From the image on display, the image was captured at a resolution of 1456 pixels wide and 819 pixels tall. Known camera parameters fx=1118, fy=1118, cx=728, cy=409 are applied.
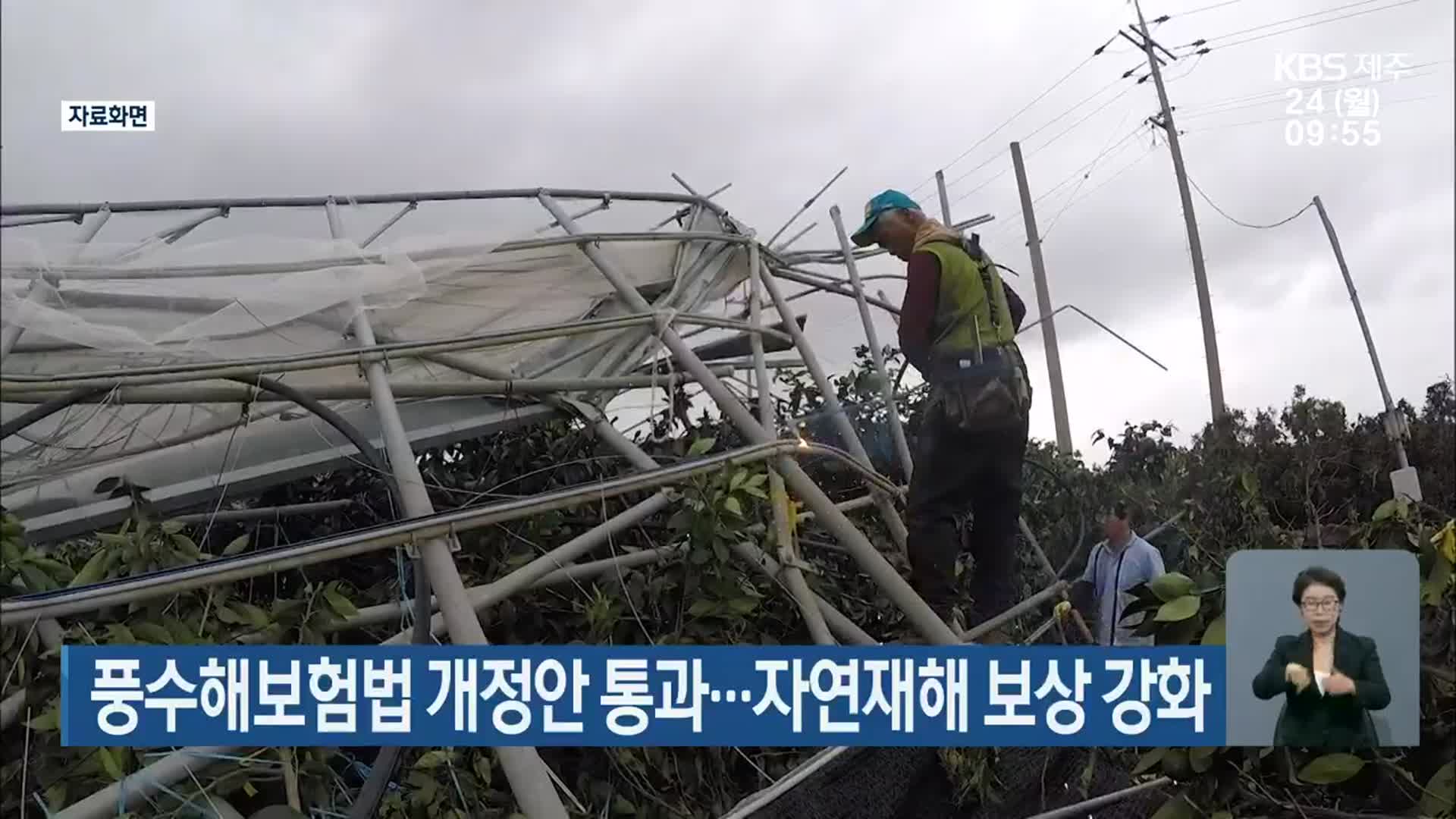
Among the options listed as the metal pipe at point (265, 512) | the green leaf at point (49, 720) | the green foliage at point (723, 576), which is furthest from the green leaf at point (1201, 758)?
the green leaf at point (49, 720)

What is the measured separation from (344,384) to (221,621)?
522 millimetres

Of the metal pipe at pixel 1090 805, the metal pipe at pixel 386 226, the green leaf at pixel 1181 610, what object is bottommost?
the metal pipe at pixel 1090 805

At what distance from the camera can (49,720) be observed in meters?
2.00

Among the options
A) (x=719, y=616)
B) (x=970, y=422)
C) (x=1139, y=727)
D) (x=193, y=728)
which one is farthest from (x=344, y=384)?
(x=1139, y=727)

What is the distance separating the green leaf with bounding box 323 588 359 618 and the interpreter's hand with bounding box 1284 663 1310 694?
1774 millimetres

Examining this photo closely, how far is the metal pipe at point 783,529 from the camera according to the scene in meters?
2.34

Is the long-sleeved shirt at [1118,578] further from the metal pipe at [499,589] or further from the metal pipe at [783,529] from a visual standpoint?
the metal pipe at [499,589]

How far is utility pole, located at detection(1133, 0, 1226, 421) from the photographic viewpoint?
A: 7.70ft

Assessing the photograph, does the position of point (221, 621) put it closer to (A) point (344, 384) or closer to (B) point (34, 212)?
(A) point (344, 384)

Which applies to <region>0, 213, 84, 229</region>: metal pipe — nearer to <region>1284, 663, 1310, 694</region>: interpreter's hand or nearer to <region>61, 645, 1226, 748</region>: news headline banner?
<region>61, 645, 1226, 748</region>: news headline banner

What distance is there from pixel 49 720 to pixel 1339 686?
2370 mm

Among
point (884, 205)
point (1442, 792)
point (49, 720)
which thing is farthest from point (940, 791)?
point (49, 720)

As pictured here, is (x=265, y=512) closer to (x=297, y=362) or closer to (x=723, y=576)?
(x=297, y=362)

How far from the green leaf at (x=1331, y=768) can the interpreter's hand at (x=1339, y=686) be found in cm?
11
